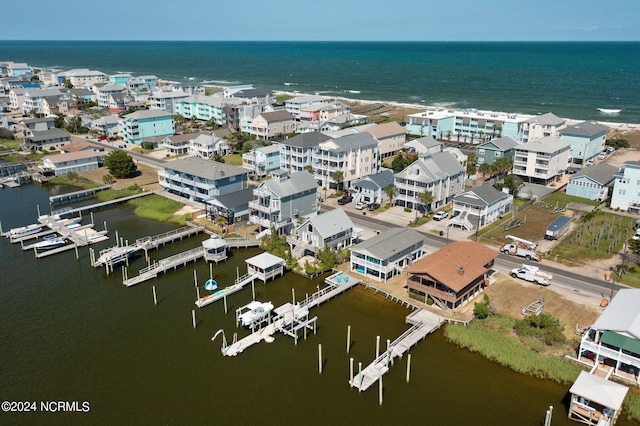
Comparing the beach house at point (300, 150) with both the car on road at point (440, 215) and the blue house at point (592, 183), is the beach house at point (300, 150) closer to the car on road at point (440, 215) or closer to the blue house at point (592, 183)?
the car on road at point (440, 215)

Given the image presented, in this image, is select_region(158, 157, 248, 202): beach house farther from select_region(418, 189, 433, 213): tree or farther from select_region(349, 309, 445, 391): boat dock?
select_region(349, 309, 445, 391): boat dock

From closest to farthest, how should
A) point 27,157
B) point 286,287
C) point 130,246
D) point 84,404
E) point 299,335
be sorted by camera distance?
point 84,404, point 299,335, point 286,287, point 130,246, point 27,157

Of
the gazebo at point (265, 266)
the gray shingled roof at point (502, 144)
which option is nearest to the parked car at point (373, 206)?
the gazebo at point (265, 266)

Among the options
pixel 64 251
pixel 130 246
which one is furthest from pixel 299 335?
pixel 64 251

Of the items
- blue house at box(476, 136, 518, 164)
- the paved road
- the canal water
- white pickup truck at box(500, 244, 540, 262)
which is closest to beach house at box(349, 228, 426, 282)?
the canal water

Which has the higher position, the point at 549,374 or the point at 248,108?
the point at 248,108

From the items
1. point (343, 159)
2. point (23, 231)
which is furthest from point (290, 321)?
point (23, 231)

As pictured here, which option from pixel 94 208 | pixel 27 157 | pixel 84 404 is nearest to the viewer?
pixel 84 404

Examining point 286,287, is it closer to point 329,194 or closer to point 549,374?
point 549,374
